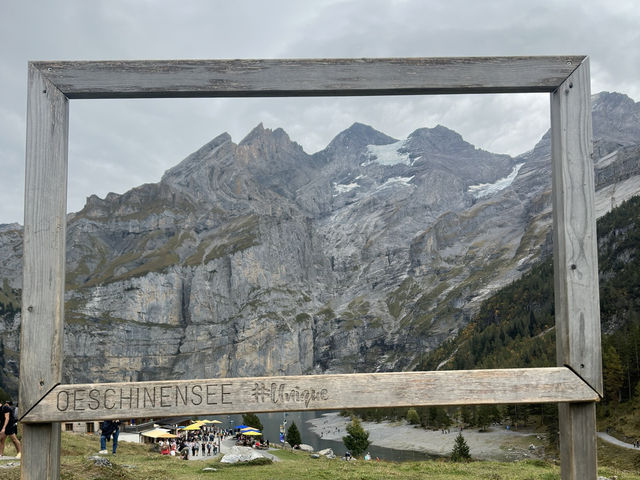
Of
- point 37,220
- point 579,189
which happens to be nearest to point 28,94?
point 37,220

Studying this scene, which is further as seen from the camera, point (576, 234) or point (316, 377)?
point (576, 234)

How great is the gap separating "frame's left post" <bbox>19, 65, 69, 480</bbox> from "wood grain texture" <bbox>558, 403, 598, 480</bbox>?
4.63 meters

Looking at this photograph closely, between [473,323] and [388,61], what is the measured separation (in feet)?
661

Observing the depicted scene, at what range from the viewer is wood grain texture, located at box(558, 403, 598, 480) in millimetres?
4691

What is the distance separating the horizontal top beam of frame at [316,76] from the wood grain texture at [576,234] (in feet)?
1.10

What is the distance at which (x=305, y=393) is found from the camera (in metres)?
4.56

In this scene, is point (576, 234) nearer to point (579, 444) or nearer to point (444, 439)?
point (579, 444)

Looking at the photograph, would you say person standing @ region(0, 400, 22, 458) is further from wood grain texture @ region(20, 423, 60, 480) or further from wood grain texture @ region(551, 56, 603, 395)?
wood grain texture @ region(551, 56, 603, 395)

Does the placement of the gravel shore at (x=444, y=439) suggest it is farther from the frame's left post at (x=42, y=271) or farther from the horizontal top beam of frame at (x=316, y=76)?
the frame's left post at (x=42, y=271)

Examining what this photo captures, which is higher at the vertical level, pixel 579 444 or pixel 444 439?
pixel 579 444

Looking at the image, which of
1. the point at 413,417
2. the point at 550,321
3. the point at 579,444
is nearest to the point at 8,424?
the point at 579,444

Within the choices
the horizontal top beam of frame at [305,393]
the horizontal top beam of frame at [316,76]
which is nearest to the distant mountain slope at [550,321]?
the horizontal top beam of frame at [305,393]

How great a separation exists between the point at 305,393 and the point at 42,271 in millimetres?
2565

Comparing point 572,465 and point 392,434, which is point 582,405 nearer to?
point 572,465
